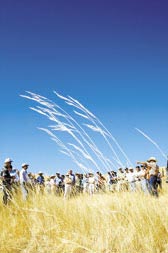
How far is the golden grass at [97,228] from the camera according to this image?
9.41ft

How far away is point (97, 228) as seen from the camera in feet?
10.5

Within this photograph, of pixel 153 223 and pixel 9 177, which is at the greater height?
pixel 9 177

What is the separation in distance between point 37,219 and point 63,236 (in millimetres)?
640

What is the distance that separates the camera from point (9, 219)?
438 cm

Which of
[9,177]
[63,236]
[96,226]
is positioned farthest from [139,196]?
[9,177]

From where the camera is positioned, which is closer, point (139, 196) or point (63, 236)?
point (63, 236)

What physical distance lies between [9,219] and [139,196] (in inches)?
58.6

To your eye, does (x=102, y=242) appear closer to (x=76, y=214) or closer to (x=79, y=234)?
(x=79, y=234)

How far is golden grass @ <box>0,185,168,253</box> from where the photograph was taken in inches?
113

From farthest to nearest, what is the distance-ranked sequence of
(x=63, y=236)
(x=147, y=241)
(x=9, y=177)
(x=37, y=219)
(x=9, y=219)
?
(x=9, y=177) < (x=9, y=219) < (x=37, y=219) < (x=63, y=236) < (x=147, y=241)

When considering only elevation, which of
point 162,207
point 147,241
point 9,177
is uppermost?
point 9,177

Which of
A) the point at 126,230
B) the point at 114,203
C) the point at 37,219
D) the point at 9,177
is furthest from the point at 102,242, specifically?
the point at 9,177

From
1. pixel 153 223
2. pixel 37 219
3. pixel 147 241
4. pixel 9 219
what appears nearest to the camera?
pixel 147 241

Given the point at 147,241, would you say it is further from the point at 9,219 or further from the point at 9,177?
the point at 9,177
